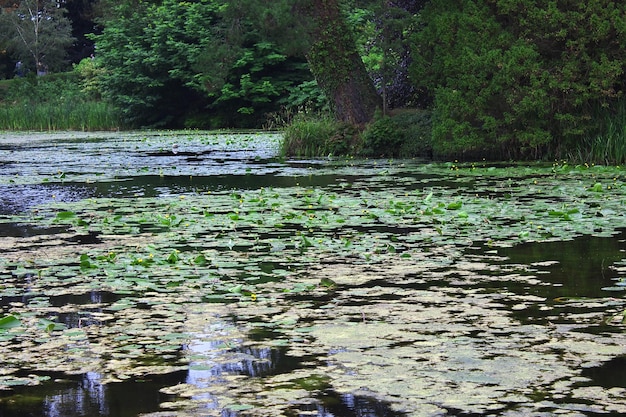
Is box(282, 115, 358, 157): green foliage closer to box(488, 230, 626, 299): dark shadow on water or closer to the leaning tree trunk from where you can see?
the leaning tree trunk

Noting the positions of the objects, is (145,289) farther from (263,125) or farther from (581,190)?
(263,125)

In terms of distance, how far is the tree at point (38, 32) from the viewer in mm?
44750

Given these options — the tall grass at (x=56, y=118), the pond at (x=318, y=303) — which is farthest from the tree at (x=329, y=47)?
the tall grass at (x=56, y=118)

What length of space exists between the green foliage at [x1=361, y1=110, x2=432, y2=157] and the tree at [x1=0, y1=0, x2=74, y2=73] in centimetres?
3070

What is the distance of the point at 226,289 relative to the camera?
230 inches

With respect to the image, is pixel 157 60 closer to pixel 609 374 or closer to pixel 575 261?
pixel 575 261

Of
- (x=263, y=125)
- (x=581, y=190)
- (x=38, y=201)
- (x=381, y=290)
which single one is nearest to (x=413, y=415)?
(x=381, y=290)

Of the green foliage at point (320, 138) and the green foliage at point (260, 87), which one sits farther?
the green foliage at point (260, 87)

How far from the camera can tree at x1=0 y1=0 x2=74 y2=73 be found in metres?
44.8

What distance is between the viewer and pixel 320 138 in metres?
18.5

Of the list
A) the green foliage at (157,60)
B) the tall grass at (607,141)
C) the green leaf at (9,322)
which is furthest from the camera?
the green foliage at (157,60)

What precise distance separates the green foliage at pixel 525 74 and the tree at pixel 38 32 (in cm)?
3245

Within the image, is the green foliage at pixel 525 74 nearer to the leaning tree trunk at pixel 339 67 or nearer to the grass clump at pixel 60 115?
the leaning tree trunk at pixel 339 67

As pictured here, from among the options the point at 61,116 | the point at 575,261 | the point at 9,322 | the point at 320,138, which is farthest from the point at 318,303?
the point at 61,116
